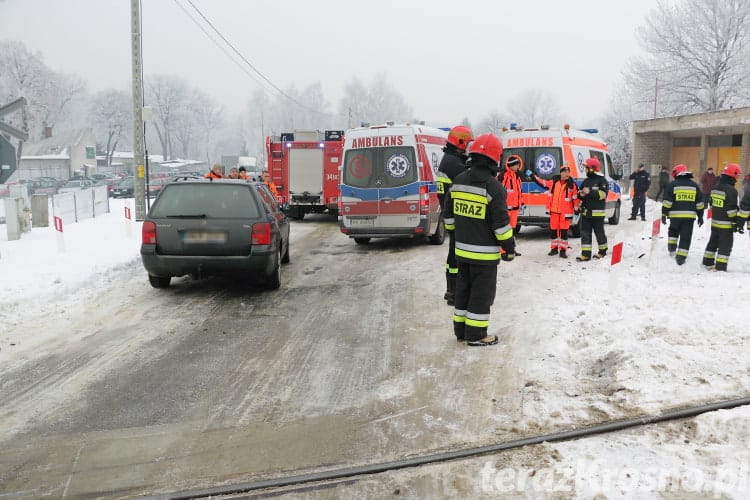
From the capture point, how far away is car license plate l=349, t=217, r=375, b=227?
12.6m

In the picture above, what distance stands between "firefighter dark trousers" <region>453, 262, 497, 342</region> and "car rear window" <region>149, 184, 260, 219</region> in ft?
10.7

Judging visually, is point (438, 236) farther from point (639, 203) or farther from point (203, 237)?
point (639, 203)

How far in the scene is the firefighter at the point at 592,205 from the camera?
10.7 m

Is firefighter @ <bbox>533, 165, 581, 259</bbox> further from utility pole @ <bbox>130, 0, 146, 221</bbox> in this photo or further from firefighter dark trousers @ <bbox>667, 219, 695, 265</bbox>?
utility pole @ <bbox>130, 0, 146, 221</bbox>

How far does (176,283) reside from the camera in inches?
356

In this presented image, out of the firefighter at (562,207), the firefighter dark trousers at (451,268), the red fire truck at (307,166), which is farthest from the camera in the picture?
the red fire truck at (307,166)

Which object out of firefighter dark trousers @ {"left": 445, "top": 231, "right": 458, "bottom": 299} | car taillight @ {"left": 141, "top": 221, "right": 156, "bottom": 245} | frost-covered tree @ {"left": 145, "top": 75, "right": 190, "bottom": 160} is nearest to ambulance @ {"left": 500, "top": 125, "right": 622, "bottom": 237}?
firefighter dark trousers @ {"left": 445, "top": 231, "right": 458, "bottom": 299}

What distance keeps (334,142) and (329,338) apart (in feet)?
45.7

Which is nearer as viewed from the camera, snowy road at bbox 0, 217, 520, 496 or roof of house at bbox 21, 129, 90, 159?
snowy road at bbox 0, 217, 520, 496

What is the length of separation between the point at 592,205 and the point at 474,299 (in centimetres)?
594

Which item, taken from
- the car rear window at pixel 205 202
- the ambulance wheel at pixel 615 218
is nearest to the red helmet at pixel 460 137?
the car rear window at pixel 205 202

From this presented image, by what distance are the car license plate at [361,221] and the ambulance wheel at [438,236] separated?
1.35 metres

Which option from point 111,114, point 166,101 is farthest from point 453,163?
point 166,101

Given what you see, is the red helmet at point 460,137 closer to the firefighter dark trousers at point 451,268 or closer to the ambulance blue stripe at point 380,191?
the firefighter dark trousers at point 451,268
